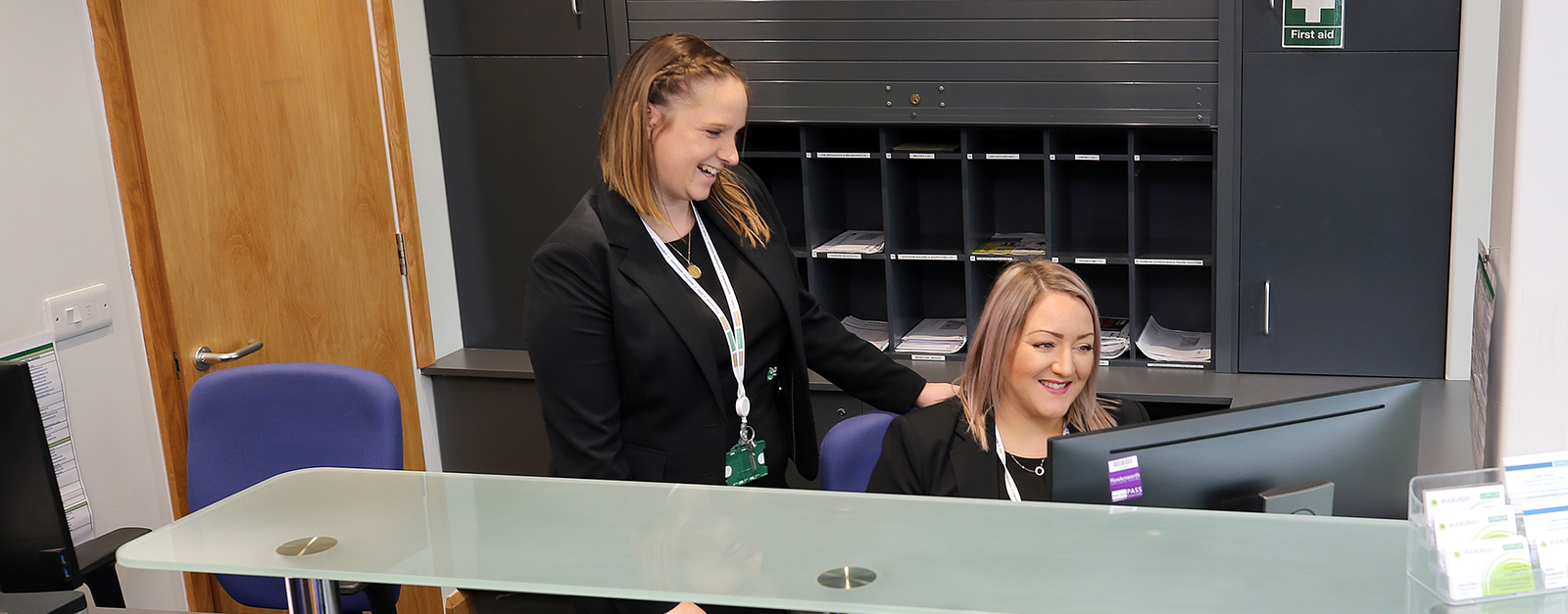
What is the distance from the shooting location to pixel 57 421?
2.52 metres

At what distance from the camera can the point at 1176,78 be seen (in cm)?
305

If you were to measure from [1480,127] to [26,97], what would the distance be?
3124 mm

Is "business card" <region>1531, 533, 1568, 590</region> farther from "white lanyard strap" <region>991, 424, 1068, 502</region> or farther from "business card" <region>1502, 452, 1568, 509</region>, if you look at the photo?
"white lanyard strap" <region>991, 424, 1068, 502</region>

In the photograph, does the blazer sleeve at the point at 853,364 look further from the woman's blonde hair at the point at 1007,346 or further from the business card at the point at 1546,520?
the business card at the point at 1546,520

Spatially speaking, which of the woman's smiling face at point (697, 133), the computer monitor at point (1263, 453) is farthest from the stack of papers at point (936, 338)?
the computer monitor at point (1263, 453)

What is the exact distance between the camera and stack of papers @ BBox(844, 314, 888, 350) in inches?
140

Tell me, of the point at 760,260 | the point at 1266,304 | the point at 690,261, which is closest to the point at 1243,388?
the point at 1266,304

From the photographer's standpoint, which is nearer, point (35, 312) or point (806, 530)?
point (806, 530)

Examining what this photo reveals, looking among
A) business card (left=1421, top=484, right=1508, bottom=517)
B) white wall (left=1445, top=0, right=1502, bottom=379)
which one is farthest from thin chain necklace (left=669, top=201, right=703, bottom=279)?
white wall (left=1445, top=0, right=1502, bottom=379)

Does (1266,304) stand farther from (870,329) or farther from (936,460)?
(936,460)

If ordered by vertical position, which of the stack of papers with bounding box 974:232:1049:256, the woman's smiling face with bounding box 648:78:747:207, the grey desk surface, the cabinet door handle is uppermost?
the woman's smiling face with bounding box 648:78:747:207

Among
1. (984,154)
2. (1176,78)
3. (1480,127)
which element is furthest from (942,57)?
(1480,127)

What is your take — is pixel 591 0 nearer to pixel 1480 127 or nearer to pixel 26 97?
pixel 26 97

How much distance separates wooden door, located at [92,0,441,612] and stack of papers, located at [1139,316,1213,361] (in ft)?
6.81
